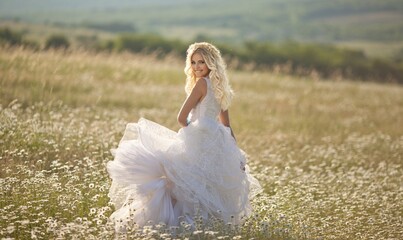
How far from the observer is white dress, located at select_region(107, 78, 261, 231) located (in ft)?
24.8

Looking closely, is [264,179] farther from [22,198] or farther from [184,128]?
[22,198]

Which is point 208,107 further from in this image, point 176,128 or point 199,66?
point 176,128

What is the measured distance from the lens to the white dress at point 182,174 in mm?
7562

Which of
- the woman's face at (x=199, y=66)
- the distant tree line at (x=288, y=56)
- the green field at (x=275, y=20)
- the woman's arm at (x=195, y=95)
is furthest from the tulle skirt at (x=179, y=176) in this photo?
the green field at (x=275, y=20)

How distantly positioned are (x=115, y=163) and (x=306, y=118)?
40.2ft

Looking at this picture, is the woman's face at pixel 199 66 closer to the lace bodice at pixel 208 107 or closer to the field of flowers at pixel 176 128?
the lace bodice at pixel 208 107

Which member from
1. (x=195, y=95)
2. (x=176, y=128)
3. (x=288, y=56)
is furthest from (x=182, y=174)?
(x=288, y=56)

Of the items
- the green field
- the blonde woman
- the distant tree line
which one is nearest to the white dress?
the blonde woman

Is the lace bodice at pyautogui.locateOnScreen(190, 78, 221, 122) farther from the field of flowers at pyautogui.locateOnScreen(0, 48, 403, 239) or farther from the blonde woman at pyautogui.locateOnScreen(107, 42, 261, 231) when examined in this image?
the field of flowers at pyautogui.locateOnScreen(0, 48, 403, 239)

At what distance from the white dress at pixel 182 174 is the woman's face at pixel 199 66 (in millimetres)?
133

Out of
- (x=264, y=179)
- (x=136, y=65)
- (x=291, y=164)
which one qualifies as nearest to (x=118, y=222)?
(x=264, y=179)

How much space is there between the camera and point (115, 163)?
7645 millimetres

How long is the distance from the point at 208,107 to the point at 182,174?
0.95m

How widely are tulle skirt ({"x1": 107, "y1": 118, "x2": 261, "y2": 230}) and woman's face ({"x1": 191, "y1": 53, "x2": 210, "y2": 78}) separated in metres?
0.61
